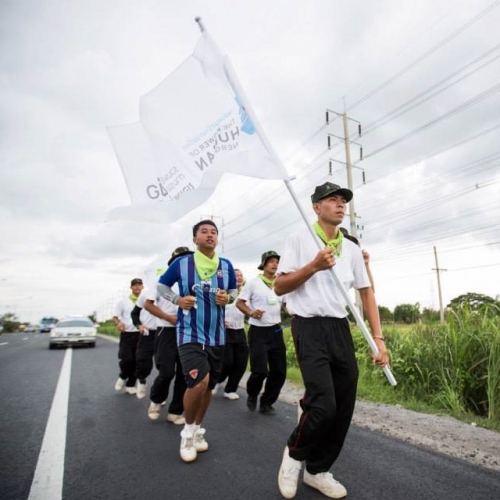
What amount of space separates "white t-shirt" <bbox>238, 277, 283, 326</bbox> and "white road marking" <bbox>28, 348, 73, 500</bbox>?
2731mm

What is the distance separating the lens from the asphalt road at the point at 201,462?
2893mm

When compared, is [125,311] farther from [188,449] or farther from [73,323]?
[73,323]

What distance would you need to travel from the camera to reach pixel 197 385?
3.69 metres

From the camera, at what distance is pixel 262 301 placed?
5895mm

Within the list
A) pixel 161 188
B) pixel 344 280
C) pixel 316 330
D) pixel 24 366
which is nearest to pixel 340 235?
pixel 344 280

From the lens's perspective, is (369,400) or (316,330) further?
(369,400)

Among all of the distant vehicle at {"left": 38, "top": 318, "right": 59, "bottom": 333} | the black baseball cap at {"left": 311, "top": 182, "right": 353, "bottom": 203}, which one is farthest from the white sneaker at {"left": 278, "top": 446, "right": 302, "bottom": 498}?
the distant vehicle at {"left": 38, "top": 318, "right": 59, "bottom": 333}

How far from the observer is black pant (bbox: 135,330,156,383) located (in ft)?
21.8

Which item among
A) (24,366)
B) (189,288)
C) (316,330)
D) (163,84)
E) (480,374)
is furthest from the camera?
(24,366)

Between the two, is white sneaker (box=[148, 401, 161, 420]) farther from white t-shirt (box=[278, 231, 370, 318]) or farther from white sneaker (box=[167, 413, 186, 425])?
white t-shirt (box=[278, 231, 370, 318])

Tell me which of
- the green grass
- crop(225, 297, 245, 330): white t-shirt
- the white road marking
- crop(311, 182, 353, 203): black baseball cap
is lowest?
the white road marking

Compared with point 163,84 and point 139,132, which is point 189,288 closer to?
point 139,132

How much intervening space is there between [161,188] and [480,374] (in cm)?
500

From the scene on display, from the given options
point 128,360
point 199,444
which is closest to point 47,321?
point 128,360
